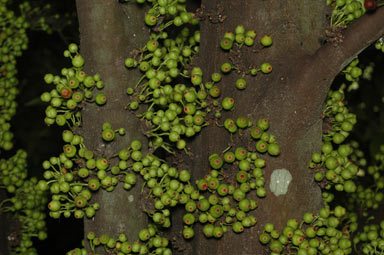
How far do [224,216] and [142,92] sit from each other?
1.74ft

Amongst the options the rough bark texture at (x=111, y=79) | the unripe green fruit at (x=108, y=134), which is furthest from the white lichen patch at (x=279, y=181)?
the unripe green fruit at (x=108, y=134)

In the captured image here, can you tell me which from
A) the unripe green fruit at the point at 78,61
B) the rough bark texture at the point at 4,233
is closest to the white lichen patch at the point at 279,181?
the unripe green fruit at the point at 78,61

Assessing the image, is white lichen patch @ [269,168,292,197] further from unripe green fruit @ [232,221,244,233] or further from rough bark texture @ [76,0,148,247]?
rough bark texture @ [76,0,148,247]

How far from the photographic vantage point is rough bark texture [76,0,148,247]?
5.90 feet

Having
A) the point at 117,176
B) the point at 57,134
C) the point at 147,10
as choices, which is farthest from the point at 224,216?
the point at 57,134

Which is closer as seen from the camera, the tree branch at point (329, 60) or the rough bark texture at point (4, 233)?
the tree branch at point (329, 60)

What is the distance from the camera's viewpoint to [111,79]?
1.81 meters

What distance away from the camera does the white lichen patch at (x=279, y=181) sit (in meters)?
1.82

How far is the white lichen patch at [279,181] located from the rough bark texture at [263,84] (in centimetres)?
2

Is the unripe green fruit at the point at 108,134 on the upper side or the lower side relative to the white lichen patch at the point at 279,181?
upper

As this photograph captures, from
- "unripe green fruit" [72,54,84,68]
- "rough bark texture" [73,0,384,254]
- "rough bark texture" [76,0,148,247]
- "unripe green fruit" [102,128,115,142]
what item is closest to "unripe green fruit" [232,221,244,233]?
"rough bark texture" [73,0,384,254]

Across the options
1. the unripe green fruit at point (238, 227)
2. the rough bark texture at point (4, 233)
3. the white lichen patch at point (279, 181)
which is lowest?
the rough bark texture at point (4, 233)

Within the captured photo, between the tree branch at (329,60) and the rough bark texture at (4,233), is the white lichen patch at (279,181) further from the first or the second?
the rough bark texture at (4,233)

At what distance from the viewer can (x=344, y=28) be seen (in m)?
1.85
